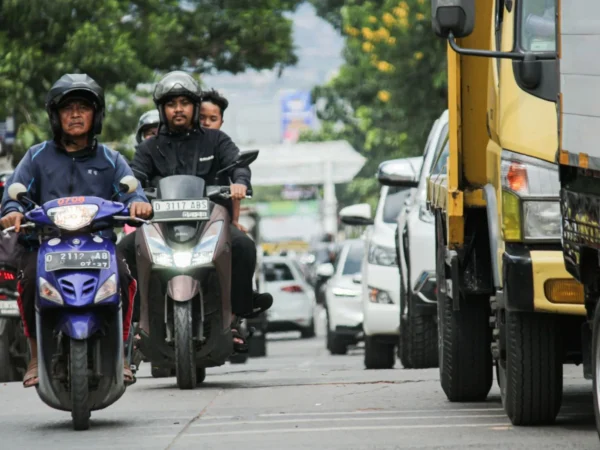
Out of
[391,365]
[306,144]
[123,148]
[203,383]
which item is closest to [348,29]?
[123,148]

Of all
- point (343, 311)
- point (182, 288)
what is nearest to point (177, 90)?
point (182, 288)

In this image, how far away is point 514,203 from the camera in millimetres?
7938

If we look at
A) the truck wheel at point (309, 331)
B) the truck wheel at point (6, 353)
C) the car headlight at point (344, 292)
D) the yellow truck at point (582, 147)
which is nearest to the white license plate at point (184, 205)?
the truck wheel at point (6, 353)

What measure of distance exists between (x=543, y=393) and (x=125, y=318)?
7.36 ft

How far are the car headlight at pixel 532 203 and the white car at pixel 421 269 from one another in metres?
5.07

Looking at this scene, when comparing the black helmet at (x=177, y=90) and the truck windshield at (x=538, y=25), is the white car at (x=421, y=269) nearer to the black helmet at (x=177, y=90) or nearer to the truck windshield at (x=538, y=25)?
the black helmet at (x=177, y=90)

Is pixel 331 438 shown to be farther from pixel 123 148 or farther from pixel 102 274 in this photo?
pixel 123 148

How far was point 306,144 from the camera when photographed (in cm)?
10488

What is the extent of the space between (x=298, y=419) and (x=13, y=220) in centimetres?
181

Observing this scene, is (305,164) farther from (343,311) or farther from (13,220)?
(13,220)

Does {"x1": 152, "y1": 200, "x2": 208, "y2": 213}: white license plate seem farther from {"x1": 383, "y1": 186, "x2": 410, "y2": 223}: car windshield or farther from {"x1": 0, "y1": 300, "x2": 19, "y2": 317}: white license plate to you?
{"x1": 383, "y1": 186, "x2": 410, "y2": 223}: car windshield

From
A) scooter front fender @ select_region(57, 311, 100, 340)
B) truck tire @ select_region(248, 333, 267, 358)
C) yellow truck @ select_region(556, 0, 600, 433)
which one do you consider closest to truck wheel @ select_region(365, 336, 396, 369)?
truck tire @ select_region(248, 333, 267, 358)

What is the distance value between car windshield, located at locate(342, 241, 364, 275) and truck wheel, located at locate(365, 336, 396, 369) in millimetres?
8031

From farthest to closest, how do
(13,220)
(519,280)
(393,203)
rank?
(393,203), (13,220), (519,280)
